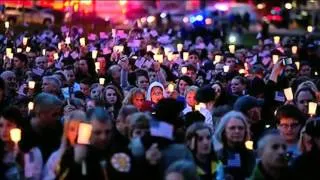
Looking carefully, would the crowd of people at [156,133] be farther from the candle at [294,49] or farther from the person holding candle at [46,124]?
the candle at [294,49]

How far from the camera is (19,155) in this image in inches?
330

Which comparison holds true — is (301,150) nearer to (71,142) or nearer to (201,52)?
(71,142)

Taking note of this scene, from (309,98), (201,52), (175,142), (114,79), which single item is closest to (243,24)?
(201,52)

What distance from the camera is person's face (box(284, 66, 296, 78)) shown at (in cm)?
1526

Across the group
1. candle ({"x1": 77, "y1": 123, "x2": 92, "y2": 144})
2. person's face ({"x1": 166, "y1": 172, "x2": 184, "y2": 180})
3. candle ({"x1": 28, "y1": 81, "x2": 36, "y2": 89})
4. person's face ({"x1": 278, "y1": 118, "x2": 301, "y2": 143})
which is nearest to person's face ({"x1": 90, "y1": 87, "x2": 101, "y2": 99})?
candle ({"x1": 28, "y1": 81, "x2": 36, "y2": 89})

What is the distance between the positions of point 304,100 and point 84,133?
412cm

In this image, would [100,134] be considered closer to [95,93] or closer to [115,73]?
[95,93]

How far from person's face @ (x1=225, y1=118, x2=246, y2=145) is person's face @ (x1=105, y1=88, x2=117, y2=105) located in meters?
3.60

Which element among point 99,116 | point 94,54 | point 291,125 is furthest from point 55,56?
point 99,116

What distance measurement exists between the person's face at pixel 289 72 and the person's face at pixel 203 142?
674 cm

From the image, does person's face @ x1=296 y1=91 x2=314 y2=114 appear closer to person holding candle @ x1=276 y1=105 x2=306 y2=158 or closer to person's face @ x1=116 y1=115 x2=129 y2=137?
person holding candle @ x1=276 y1=105 x2=306 y2=158

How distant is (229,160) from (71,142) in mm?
1657

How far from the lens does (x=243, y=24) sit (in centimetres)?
4375

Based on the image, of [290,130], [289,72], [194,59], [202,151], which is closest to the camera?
[202,151]
